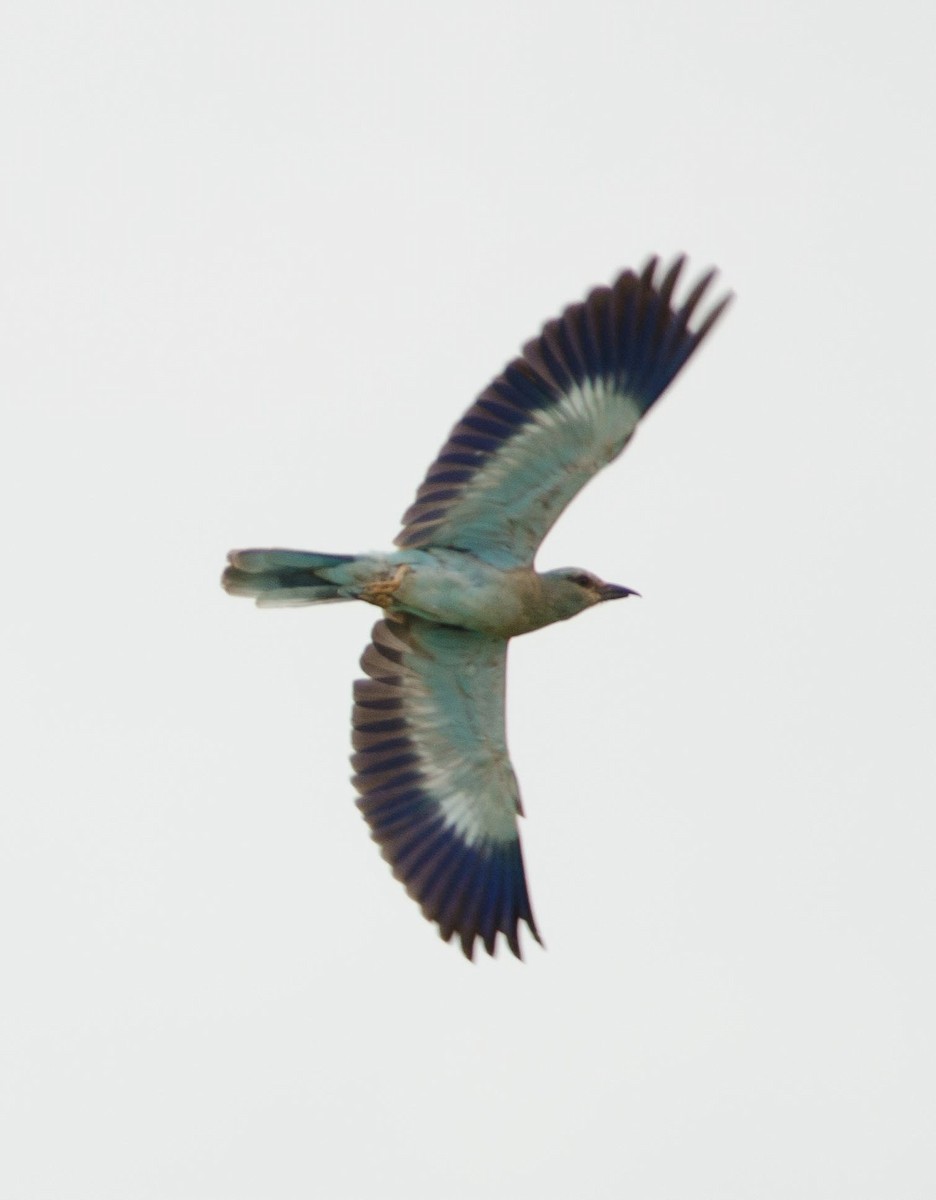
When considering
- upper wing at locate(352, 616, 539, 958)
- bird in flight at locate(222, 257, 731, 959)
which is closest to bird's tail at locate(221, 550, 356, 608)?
bird in flight at locate(222, 257, 731, 959)

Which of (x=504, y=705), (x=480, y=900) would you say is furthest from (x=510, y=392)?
(x=480, y=900)

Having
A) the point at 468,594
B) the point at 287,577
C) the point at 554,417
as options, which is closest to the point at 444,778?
the point at 468,594

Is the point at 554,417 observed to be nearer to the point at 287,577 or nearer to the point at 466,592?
the point at 466,592

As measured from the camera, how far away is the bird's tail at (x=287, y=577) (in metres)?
14.0

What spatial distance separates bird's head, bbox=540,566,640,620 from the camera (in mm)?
14242

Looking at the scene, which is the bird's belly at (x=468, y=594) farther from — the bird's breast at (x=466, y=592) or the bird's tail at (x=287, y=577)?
the bird's tail at (x=287, y=577)

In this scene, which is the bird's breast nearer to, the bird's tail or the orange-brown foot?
the orange-brown foot

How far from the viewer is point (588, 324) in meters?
13.9

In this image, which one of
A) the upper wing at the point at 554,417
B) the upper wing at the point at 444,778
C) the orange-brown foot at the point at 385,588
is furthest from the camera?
the upper wing at the point at 444,778

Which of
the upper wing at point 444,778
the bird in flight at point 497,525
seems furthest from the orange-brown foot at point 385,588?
the upper wing at point 444,778

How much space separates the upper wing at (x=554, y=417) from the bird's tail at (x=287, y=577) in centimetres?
39

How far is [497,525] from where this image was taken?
1415 centimetres

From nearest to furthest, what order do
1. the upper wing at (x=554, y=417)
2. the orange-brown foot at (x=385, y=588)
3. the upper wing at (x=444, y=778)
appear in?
the upper wing at (x=554, y=417) < the orange-brown foot at (x=385, y=588) < the upper wing at (x=444, y=778)

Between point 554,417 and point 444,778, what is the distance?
2.23 m
